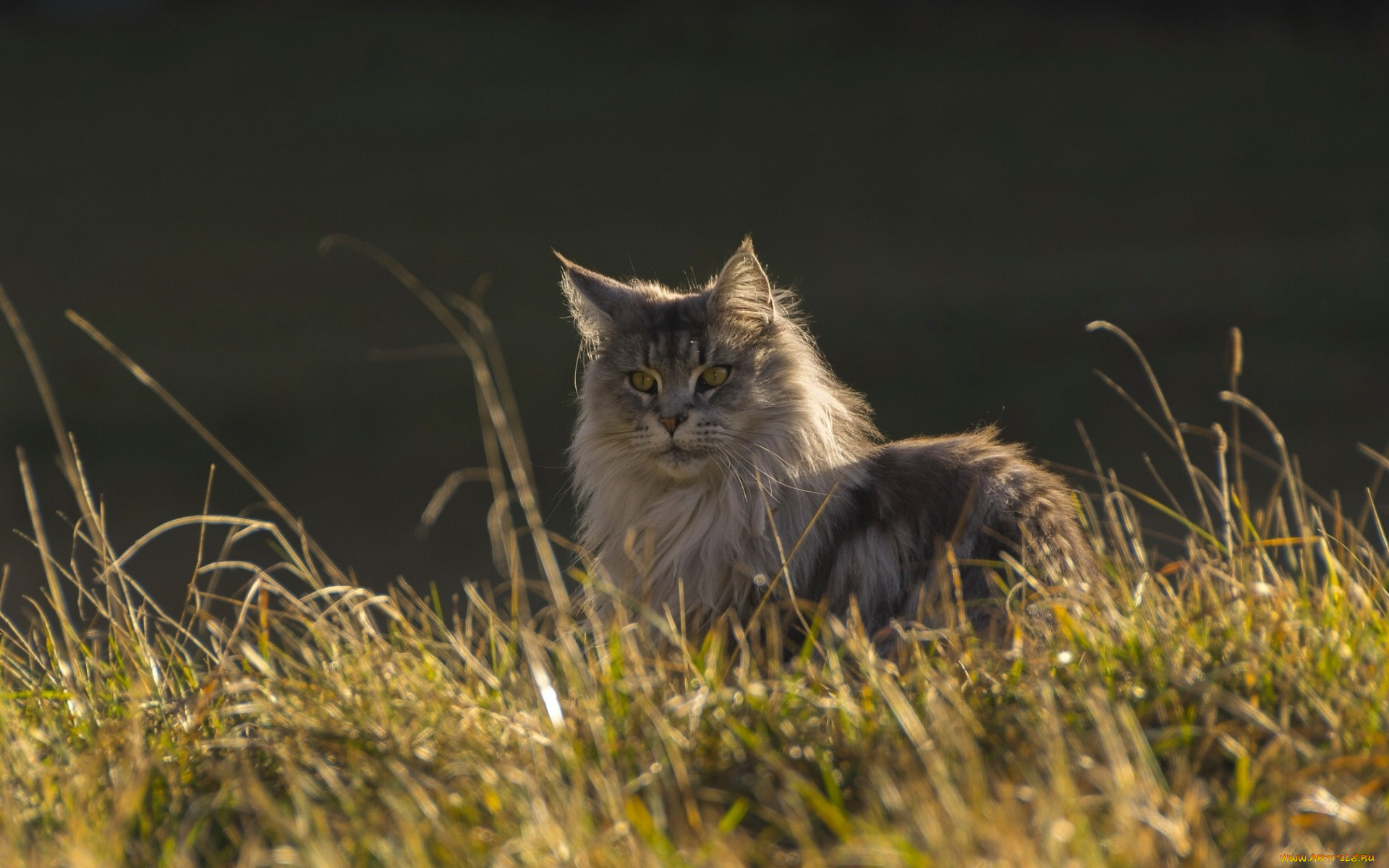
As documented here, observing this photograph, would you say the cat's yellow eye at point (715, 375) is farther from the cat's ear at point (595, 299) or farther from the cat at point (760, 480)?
the cat's ear at point (595, 299)

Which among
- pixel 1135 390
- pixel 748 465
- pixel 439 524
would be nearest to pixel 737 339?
pixel 748 465

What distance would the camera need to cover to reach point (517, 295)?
39.8ft

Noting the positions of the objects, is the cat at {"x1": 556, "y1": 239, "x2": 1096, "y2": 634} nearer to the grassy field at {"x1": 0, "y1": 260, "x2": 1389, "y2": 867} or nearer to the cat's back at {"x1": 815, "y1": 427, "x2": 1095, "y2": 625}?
the cat's back at {"x1": 815, "y1": 427, "x2": 1095, "y2": 625}

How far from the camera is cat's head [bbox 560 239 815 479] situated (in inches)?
131

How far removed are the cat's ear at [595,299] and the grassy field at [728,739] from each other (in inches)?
49.1

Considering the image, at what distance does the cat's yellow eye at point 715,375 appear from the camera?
3.43 meters

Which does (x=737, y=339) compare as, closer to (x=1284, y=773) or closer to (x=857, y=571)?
(x=857, y=571)

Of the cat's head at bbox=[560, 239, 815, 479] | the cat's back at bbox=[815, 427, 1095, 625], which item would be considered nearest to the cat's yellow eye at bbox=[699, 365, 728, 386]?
the cat's head at bbox=[560, 239, 815, 479]

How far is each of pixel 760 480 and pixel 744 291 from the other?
583 mm

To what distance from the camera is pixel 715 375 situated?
3.44 meters

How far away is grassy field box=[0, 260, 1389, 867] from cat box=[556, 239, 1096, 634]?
438 mm

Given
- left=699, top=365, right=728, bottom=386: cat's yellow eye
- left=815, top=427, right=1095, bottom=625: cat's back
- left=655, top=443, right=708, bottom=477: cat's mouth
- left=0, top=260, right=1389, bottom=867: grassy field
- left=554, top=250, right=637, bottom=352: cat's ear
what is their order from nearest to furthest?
left=0, top=260, right=1389, bottom=867: grassy field, left=815, top=427, right=1095, bottom=625: cat's back, left=655, top=443, right=708, bottom=477: cat's mouth, left=699, top=365, right=728, bottom=386: cat's yellow eye, left=554, top=250, right=637, bottom=352: cat's ear

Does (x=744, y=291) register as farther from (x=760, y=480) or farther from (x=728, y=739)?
(x=728, y=739)

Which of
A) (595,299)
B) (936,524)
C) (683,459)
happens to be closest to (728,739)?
(936,524)
